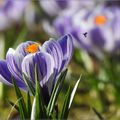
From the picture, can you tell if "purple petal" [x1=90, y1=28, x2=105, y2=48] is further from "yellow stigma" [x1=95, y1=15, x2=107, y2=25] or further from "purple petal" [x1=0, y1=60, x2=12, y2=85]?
"purple petal" [x1=0, y1=60, x2=12, y2=85]

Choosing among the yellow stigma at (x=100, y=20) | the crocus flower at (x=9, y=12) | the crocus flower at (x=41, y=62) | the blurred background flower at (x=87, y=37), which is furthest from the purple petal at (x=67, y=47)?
the crocus flower at (x=9, y=12)

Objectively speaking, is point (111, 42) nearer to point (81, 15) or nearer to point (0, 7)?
point (81, 15)

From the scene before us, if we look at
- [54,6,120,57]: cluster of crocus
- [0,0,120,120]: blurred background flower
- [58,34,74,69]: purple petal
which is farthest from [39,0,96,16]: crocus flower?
[58,34,74,69]: purple petal

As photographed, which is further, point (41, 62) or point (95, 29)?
point (95, 29)

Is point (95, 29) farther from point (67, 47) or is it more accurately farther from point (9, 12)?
point (67, 47)

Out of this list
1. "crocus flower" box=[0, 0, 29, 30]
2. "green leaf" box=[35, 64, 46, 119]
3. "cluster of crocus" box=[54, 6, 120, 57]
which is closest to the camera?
"green leaf" box=[35, 64, 46, 119]

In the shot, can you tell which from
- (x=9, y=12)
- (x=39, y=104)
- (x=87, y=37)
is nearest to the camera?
(x=39, y=104)

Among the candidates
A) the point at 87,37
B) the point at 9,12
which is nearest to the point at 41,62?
the point at 87,37
